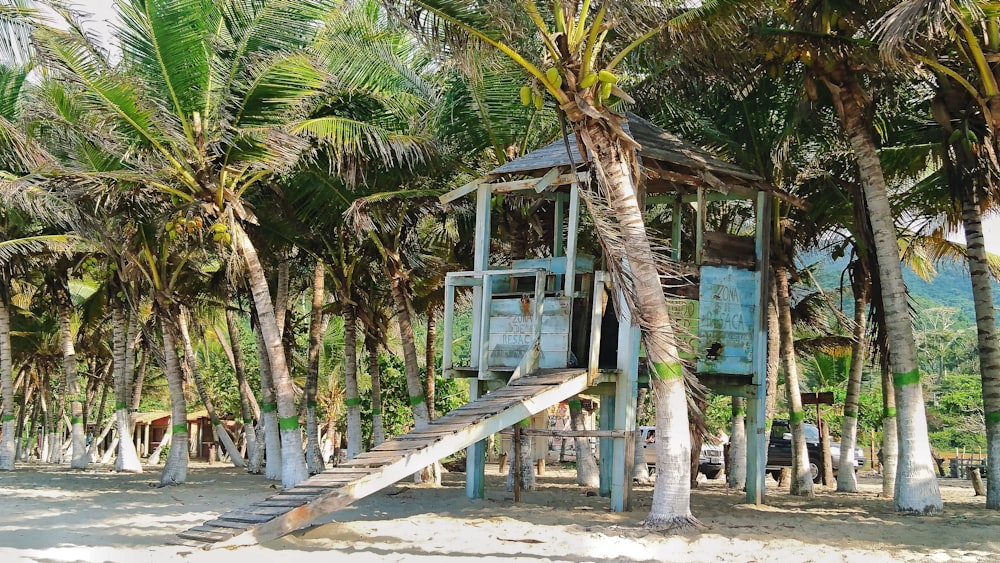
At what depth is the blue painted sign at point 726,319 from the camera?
12773 mm

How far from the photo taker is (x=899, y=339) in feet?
39.3

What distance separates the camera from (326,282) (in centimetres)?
2328

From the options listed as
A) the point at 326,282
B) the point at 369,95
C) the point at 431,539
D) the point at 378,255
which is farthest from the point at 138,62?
the point at 326,282

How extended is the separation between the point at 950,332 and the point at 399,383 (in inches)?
1283

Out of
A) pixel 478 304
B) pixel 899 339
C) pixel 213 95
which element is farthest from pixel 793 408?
pixel 213 95

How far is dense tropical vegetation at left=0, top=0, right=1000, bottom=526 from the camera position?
1051cm

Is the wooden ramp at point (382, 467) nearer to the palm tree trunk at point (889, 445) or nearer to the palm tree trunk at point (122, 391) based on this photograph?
the palm tree trunk at point (889, 445)

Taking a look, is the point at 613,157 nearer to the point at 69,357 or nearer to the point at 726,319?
the point at 726,319

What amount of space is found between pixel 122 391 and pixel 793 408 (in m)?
14.0

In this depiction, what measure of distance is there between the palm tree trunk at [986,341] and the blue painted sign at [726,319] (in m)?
2.88

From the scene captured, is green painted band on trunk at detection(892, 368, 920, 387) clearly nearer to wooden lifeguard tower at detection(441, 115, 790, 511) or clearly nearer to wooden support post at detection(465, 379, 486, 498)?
wooden lifeguard tower at detection(441, 115, 790, 511)

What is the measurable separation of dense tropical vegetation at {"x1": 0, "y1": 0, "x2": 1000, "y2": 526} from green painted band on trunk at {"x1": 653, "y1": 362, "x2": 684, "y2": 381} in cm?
2

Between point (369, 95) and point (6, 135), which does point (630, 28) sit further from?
point (6, 135)

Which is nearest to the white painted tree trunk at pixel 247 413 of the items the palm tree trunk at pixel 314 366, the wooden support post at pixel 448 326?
the palm tree trunk at pixel 314 366
